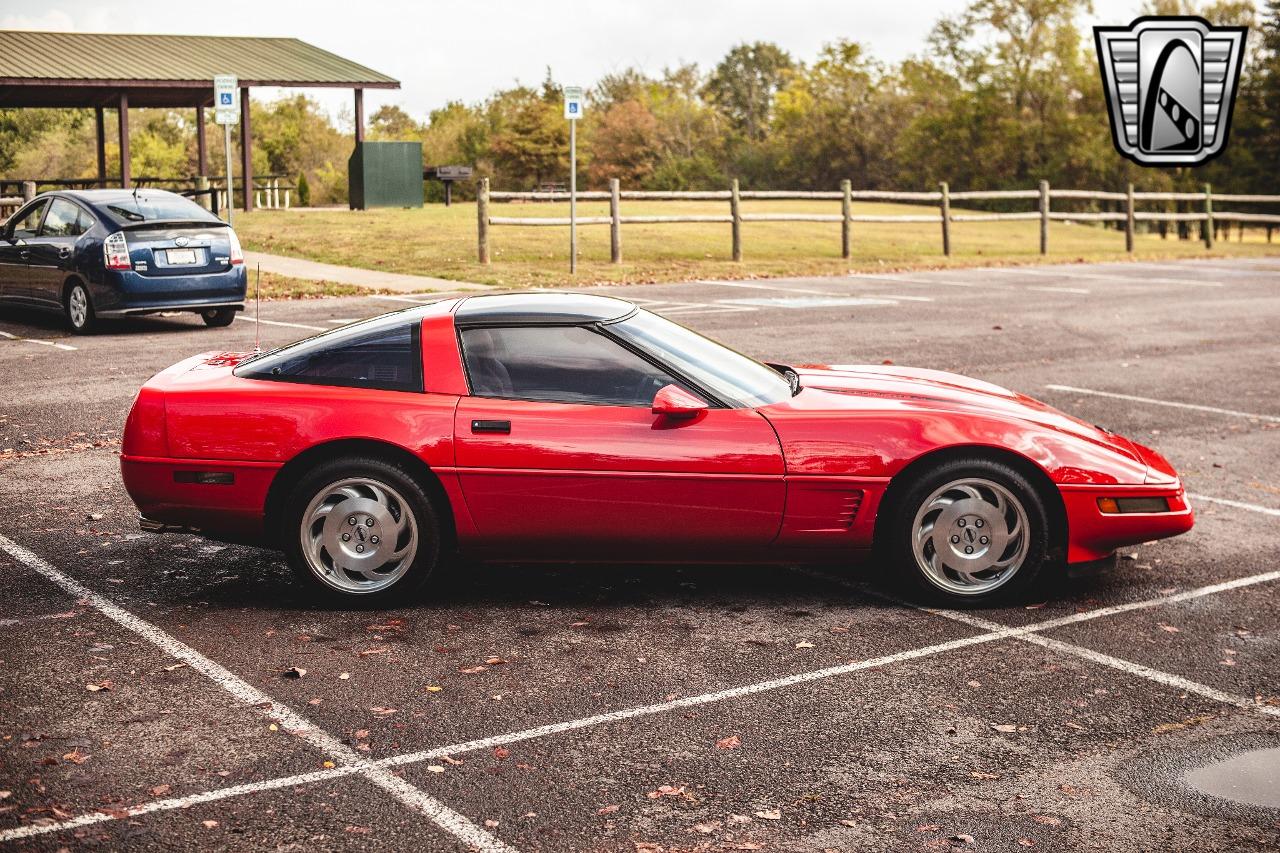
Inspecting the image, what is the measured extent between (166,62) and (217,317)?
23567 mm

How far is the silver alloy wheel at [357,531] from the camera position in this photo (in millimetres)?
5734

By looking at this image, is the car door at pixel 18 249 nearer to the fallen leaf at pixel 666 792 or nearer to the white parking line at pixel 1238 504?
the white parking line at pixel 1238 504

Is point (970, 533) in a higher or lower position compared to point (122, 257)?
lower

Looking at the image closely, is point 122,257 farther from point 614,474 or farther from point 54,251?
point 614,474

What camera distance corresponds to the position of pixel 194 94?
125 feet

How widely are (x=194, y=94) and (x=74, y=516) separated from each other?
33564 mm

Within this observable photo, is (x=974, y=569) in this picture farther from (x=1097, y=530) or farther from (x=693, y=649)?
(x=693, y=649)

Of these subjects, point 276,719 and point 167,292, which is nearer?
point 276,719

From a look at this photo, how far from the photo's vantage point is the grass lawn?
78.0 ft

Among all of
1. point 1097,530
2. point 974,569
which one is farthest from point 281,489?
point 1097,530

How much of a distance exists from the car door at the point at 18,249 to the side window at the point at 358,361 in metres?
10.8

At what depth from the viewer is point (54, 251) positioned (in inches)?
598

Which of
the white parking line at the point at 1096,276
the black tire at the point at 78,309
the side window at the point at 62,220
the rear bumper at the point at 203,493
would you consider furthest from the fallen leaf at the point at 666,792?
the white parking line at the point at 1096,276

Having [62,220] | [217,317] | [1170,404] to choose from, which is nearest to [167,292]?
[217,317]
